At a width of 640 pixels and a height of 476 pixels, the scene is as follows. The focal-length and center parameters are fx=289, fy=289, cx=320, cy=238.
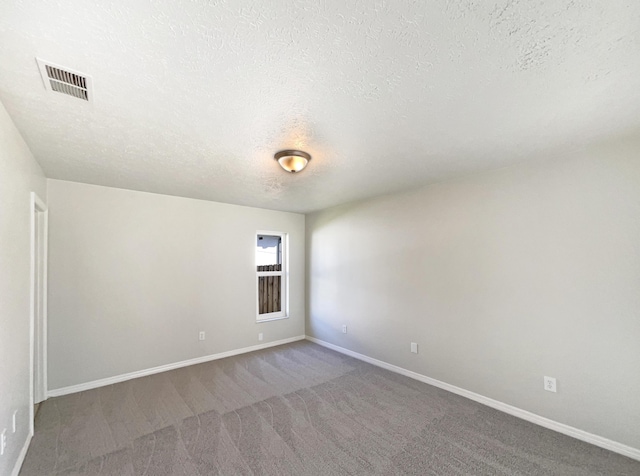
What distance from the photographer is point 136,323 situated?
12.3 ft

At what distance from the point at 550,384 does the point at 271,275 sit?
4004 millimetres

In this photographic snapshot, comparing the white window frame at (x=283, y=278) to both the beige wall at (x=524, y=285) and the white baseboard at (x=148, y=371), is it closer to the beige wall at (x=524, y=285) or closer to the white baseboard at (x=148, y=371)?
the white baseboard at (x=148, y=371)

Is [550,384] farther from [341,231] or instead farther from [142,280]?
[142,280]

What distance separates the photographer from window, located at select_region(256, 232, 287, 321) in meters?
5.10

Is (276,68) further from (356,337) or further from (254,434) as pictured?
(356,337)

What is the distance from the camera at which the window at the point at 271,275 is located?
201 inches

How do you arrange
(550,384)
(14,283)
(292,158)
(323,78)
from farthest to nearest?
(550,384) < (292,158) < (14,283) < (323,78)

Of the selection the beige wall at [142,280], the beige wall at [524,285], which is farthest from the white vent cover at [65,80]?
the beige wall at [524,285]

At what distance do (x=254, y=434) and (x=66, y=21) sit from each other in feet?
9.48

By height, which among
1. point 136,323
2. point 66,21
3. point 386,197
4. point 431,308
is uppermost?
point 66,21

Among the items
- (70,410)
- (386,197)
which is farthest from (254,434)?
(386,197)

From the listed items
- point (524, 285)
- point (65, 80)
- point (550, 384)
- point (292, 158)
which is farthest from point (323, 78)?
point (550, 384)

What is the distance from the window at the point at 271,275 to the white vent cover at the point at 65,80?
3.46 m

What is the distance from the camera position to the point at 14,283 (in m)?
2.02
